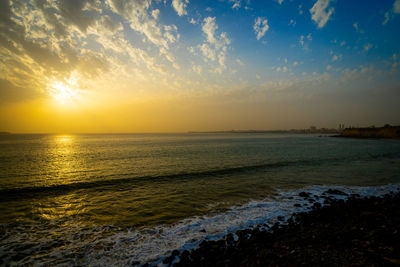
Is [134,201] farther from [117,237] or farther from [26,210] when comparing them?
[26,210]

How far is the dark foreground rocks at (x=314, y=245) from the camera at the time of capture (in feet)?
16.7

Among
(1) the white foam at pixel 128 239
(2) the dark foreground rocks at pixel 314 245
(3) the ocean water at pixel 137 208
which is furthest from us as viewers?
(3) the ocean water at pixel 137 208

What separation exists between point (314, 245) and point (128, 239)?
7480mm

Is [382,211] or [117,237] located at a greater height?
[382,211]

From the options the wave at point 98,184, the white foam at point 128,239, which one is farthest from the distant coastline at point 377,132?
the white foam at point 128,239

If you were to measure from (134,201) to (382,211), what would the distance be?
1473cm

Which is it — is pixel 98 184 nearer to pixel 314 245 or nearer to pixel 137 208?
pixel 137 208

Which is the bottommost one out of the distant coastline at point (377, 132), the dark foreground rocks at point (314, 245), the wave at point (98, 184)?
the wave at point (98, 184)

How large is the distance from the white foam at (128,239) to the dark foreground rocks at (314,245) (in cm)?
76

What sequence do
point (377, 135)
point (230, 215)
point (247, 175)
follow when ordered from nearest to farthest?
point (230, 215), point (247, 175), point (377, 135)

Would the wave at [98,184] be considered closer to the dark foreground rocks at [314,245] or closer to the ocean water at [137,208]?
the ocean water at [137,208]

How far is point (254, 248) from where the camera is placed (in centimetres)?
600

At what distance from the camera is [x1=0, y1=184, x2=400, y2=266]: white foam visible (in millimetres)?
6070

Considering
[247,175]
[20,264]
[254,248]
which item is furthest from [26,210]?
[247,175]
